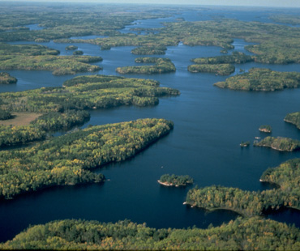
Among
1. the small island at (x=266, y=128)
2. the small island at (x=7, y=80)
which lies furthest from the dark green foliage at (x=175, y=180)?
the small island at (x=7, y=80)

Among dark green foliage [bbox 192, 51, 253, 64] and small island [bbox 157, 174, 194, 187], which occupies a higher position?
dark green foliage [bbox 192, 51, 253, 64]

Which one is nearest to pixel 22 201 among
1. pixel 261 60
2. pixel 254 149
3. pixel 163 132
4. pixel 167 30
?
pixel 163 132

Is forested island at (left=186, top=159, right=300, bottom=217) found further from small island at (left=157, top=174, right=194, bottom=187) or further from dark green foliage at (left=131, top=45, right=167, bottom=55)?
dark green foliage at (left=131, top=45, right=167, bottom=55)

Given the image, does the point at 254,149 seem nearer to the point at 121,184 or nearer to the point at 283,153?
the point at 283,153

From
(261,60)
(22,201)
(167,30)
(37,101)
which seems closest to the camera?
(22,201)

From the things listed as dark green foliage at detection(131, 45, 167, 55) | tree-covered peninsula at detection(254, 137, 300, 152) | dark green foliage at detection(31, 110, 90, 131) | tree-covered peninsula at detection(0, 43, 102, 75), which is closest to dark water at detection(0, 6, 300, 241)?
tree-covered peninsula at detection(254, 137, 300, 152)
